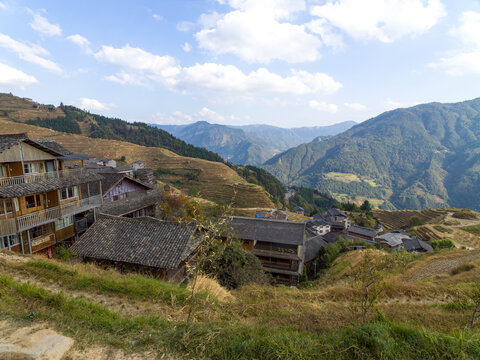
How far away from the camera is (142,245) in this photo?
11.7 meters

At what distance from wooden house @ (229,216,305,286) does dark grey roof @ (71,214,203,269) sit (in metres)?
Answer: 11.4

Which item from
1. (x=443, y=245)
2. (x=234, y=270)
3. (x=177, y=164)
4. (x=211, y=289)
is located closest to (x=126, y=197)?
(x=234, y=270)

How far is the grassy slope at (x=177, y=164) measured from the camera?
69.6 m

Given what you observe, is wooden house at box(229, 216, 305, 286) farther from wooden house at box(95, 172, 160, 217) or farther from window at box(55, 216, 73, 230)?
window at box(55, 216, 73, 230)

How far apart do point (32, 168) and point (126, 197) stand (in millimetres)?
10371

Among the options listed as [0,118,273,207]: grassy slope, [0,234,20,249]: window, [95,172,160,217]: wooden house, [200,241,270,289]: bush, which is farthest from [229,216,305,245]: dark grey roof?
[0,118,273,207]: grassy slope

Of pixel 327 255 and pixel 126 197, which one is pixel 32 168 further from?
pixel 327 255

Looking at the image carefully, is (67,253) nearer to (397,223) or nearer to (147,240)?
(147,240)

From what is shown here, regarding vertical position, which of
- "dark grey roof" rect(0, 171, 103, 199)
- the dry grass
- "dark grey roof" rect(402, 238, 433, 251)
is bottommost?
"dark grey roof" rect(402, 238, 433, 251)

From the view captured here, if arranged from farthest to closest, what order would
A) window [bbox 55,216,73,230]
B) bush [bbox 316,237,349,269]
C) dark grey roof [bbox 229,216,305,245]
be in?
bush [bbox 316,237,349,269]
dark grey roof [bbox 229,216,305,245]
window [bbox 55,216,73,230]

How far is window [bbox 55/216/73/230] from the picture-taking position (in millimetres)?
15824

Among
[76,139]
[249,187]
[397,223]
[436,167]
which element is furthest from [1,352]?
[436,167]

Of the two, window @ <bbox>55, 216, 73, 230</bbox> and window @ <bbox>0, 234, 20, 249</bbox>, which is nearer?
window @ <bbox>0, 234, 20, 249</bbox>

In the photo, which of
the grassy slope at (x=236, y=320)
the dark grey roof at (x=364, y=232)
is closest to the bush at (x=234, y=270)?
the grassy slope at (x=236, y=320)
